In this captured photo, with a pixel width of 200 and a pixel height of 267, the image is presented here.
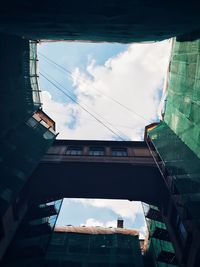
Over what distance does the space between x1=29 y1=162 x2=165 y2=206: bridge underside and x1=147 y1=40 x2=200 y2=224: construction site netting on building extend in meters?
3.35

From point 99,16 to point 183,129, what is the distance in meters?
11.8

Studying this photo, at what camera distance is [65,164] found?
22.8 metres

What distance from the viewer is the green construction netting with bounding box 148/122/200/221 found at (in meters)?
14.2

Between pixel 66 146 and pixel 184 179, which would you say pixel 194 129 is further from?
pixel 66 146

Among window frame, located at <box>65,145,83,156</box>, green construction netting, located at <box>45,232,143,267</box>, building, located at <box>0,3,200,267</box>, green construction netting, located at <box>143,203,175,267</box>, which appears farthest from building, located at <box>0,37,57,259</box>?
green construction netting, located at <box>143,203,175,267</box>

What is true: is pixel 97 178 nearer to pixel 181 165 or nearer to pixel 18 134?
pixel 18 134

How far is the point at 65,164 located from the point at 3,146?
6.13 metres

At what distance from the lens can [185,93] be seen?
63.5 feet

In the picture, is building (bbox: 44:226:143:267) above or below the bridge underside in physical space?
below

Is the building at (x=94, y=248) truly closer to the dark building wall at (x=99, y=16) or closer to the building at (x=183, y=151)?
the building at (x=183, y=151)

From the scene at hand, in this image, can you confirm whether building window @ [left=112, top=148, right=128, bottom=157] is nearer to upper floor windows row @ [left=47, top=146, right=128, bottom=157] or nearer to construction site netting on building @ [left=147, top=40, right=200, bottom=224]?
upper floor windows row @ [left=47, top=146, right=128, bottom=157]

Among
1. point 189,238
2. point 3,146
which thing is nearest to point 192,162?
point 189,238

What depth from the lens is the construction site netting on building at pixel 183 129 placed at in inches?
618

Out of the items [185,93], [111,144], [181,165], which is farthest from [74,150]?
[185,93]
